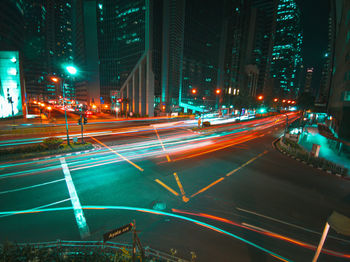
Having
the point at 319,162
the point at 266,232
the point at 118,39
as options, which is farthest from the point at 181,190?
the point at 118,39

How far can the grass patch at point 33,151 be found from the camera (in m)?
13.3

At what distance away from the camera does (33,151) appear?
47.5 ft

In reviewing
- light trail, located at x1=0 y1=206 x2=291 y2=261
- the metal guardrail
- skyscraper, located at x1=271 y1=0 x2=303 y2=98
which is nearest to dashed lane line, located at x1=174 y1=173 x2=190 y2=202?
light trail, located at x1=0 y1=206 x2=291 y2=261

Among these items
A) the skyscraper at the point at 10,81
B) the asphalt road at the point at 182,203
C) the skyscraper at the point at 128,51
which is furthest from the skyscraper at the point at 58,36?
the asphalt road at the point at 182,203

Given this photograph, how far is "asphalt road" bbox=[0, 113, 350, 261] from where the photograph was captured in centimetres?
616

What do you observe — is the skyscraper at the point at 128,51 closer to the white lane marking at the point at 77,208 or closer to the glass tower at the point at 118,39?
the glass tower at the point at 118,39

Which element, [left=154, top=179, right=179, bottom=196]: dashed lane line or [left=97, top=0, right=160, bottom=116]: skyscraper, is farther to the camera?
[left=97, top=0, right=160, bottom=116]: skyscraper

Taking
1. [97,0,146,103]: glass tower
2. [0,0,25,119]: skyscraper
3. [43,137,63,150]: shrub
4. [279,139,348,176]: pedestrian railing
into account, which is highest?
[97,0,146,103]: glass tower

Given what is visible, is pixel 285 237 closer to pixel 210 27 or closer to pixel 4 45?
pixel 4 45

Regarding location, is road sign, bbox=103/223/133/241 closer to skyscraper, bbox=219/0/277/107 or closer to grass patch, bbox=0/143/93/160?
grass patch, bbox=0/143/93/160

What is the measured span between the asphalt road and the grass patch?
1.05 m

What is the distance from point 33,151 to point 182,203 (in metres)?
15.5

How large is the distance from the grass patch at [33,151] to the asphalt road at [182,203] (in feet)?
3.44

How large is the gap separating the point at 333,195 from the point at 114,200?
14.1 metres
